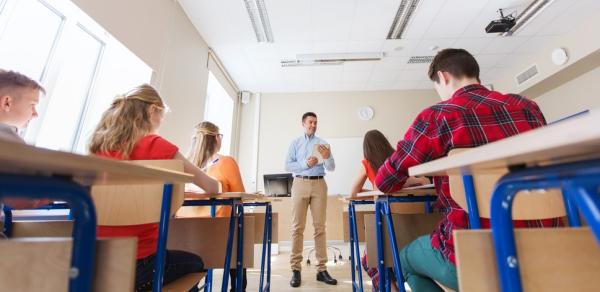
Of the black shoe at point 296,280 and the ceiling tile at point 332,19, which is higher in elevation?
the ceiling tile at point 332,19

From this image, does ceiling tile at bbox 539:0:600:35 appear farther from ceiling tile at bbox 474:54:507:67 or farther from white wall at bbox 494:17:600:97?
ceiling tile at bbox 474:54:507:67

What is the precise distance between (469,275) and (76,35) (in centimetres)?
295

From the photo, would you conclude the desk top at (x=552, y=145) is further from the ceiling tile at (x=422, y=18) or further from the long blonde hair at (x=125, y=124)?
the ceiling tile at (x=422, y=18)

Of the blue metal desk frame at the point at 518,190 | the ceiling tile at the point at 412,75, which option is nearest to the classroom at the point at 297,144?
the blue metal desk frame at the point at 518,190

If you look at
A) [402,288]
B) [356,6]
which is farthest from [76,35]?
[402,288]

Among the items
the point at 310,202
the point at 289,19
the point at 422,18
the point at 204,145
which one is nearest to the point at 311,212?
the point at 310,202

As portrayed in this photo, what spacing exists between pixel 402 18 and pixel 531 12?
4.76ft

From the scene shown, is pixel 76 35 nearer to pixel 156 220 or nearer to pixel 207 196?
pixel 207 196

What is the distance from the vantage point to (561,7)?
3211 mm

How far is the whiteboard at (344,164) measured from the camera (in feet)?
16.1

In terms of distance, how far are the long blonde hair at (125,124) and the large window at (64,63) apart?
840 millimetres

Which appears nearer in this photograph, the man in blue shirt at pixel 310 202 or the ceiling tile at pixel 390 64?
the man in blue shirt at pixel 310 202

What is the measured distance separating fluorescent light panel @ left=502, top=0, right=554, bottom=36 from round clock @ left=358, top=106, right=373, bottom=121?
2422 mm

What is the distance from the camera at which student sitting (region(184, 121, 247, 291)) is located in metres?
1.91
